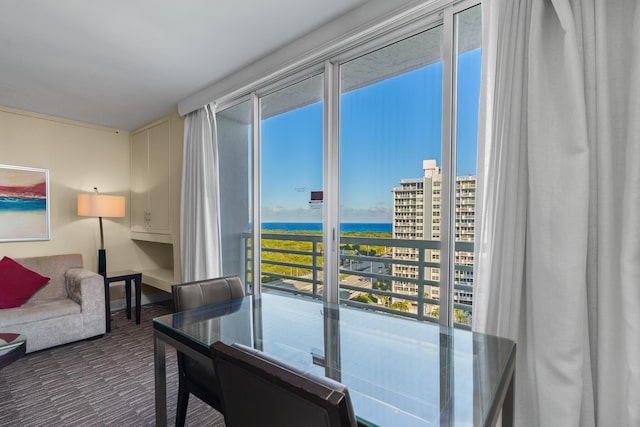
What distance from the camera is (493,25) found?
154 centimetres

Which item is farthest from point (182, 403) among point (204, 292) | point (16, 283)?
point (16, 283)

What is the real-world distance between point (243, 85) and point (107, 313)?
2.89m

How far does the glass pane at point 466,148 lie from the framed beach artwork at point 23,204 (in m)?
4.64

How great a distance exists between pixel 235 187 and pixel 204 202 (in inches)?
14.0

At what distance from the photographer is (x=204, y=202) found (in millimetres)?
3254

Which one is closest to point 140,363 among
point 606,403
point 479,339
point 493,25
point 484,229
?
point 479,339

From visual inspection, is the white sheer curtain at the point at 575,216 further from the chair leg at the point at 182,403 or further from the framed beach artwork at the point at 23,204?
the framed beach artwork at the point at 23,204

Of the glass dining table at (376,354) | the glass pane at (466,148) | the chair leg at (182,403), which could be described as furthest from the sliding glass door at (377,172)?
the chair leg at (182,403)

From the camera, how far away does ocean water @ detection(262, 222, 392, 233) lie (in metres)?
2.14

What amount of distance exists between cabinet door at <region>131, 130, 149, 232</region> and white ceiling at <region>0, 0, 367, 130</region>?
1.01 meters

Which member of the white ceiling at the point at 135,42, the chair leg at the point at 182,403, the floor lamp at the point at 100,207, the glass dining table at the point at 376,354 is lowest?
the chair leg at the point at 182,403

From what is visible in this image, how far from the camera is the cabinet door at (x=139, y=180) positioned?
4.30 m

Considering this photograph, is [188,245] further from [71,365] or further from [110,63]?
[110,63]

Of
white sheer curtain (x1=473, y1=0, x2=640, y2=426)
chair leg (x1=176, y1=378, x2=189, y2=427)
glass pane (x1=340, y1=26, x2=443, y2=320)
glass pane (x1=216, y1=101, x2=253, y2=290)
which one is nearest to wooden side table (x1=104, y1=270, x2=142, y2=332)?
glass pane (x1=216, y1=101, x2=253, y2=290)
